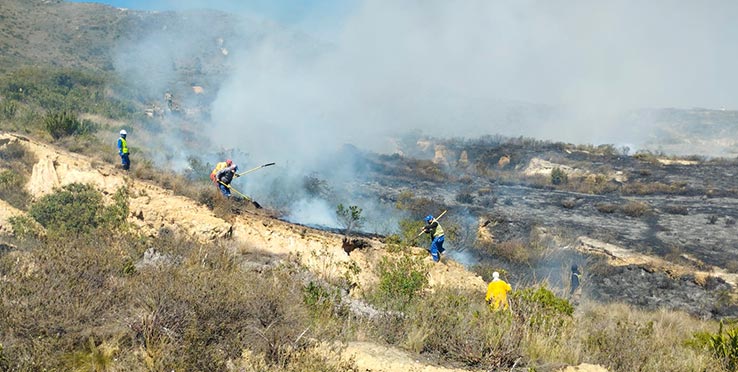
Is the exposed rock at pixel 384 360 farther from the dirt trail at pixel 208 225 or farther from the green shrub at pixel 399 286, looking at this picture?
the dirt trail at pixel 208 225

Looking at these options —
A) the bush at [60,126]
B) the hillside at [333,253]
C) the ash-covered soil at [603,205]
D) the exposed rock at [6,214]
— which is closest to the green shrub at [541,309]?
the hillside at [333,253]

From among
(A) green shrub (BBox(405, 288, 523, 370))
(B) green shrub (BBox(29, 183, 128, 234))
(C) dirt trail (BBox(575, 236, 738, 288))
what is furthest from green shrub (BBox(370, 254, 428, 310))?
(C) dirt trail (BBox(575, 236, 738, 288))

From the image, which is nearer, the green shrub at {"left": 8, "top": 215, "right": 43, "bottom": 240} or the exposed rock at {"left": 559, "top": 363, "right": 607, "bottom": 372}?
the exposed rock at {"left": 559, "top": 363, "right": 607, "bottom": 372}

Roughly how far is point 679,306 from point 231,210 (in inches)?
467

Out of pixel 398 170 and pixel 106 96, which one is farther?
pixel 398 170

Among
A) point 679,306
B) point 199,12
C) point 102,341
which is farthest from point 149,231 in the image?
point 199,12

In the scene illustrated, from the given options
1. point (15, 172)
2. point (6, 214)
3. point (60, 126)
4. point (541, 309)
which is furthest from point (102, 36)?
point (541, 309)

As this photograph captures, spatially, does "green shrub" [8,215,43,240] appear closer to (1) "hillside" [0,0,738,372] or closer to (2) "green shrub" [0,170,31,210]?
(1) "hillside" [0,0,738,372]

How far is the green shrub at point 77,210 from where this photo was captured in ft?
29.8

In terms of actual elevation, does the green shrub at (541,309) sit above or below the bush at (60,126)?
below

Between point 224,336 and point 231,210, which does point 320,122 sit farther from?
point 224,336

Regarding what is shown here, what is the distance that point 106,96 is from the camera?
2888 cm

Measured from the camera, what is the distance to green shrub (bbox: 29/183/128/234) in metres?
9.09

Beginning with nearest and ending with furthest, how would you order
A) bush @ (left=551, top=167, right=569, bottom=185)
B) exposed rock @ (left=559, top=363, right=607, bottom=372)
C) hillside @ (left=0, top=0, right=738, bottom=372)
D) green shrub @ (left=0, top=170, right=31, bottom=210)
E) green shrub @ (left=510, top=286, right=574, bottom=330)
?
hillside @ (left=0, top=0, right=738, bottom=372)
exposed rock @ (left=559, top=363, right=607, bottom=372)
green shrub @ (left=510, top=286, right=574, bottom=330)
green shrub @ (left=0, top=170, right=31, bottom=210)
bush @ (left=551, top=167, right=569, bottom=185)
